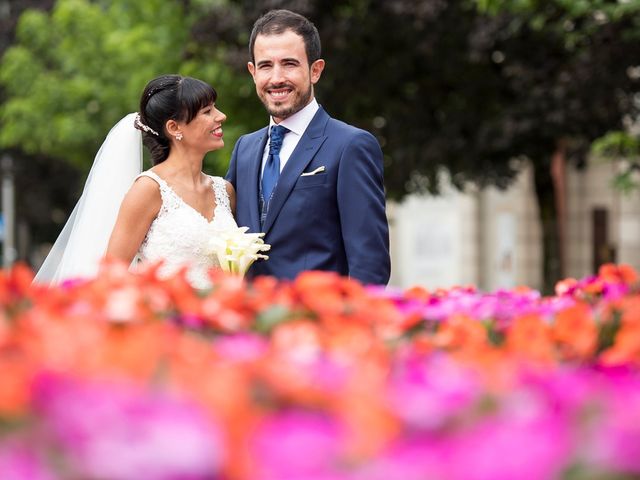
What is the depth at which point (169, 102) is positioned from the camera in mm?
6094

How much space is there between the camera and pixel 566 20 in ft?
56.6

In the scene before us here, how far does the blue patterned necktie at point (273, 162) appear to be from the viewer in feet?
18.4

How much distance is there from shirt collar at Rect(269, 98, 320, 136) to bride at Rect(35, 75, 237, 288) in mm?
436

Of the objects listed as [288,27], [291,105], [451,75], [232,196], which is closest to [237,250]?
[291,105]

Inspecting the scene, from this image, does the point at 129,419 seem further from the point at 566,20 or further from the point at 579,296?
the point at 566,20

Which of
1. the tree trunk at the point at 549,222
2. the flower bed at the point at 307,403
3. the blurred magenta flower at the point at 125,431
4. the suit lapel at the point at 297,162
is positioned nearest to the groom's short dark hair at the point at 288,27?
the suit lapel at the point at 297,162

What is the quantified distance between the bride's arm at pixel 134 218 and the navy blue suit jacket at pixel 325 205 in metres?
0.53

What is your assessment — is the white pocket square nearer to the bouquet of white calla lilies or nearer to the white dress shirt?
the white dress shirt

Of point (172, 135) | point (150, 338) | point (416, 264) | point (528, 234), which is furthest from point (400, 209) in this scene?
point (150, 338)

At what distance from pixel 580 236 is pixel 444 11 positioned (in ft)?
39.7

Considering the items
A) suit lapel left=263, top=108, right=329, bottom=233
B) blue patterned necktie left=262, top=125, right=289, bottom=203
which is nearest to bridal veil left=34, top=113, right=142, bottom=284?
blue patterned necktie left=262, top=125, right=289, bottom=203

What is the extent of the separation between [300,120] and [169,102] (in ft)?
2.60

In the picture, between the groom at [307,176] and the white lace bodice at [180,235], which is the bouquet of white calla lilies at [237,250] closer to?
the groom at [307,176]

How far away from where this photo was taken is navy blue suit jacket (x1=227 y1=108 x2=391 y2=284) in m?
5.29
